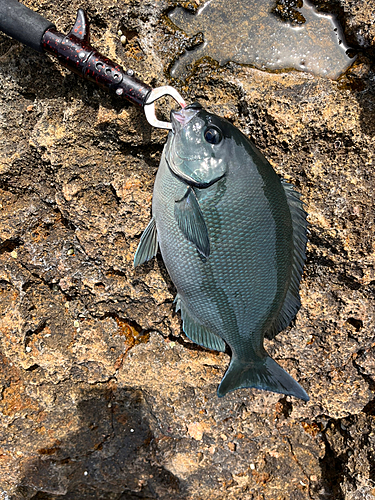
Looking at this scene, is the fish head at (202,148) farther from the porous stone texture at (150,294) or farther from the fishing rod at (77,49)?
the porous stone texture at (150,294)

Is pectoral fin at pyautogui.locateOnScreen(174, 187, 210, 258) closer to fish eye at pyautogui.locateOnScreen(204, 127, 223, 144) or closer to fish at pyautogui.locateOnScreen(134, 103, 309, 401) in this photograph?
fish at pyautogui.locateOnScreen(134, 103, 309, 401)

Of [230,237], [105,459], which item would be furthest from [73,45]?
[105,459]

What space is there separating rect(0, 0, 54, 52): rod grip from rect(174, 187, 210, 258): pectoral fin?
1.09 meters

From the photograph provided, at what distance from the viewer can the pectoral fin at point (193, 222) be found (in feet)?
5.64

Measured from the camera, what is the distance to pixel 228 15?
2137mm

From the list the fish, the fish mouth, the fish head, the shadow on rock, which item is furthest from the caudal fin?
the fish mouth

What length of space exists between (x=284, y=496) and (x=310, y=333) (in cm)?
129

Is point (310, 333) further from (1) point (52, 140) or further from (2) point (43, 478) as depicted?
(2) point (43, 478)

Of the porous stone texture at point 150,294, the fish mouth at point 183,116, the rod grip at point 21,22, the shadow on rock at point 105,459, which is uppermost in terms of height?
the fish mouth at point 183,116

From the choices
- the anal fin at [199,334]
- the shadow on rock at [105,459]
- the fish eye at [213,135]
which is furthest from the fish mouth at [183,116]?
the shadow on rock at [105,459]

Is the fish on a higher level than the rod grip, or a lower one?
lower

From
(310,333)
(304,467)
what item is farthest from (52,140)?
(304,467)

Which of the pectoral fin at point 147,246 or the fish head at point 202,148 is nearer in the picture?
the fish head at point 202,148

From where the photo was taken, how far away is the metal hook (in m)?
1.82
